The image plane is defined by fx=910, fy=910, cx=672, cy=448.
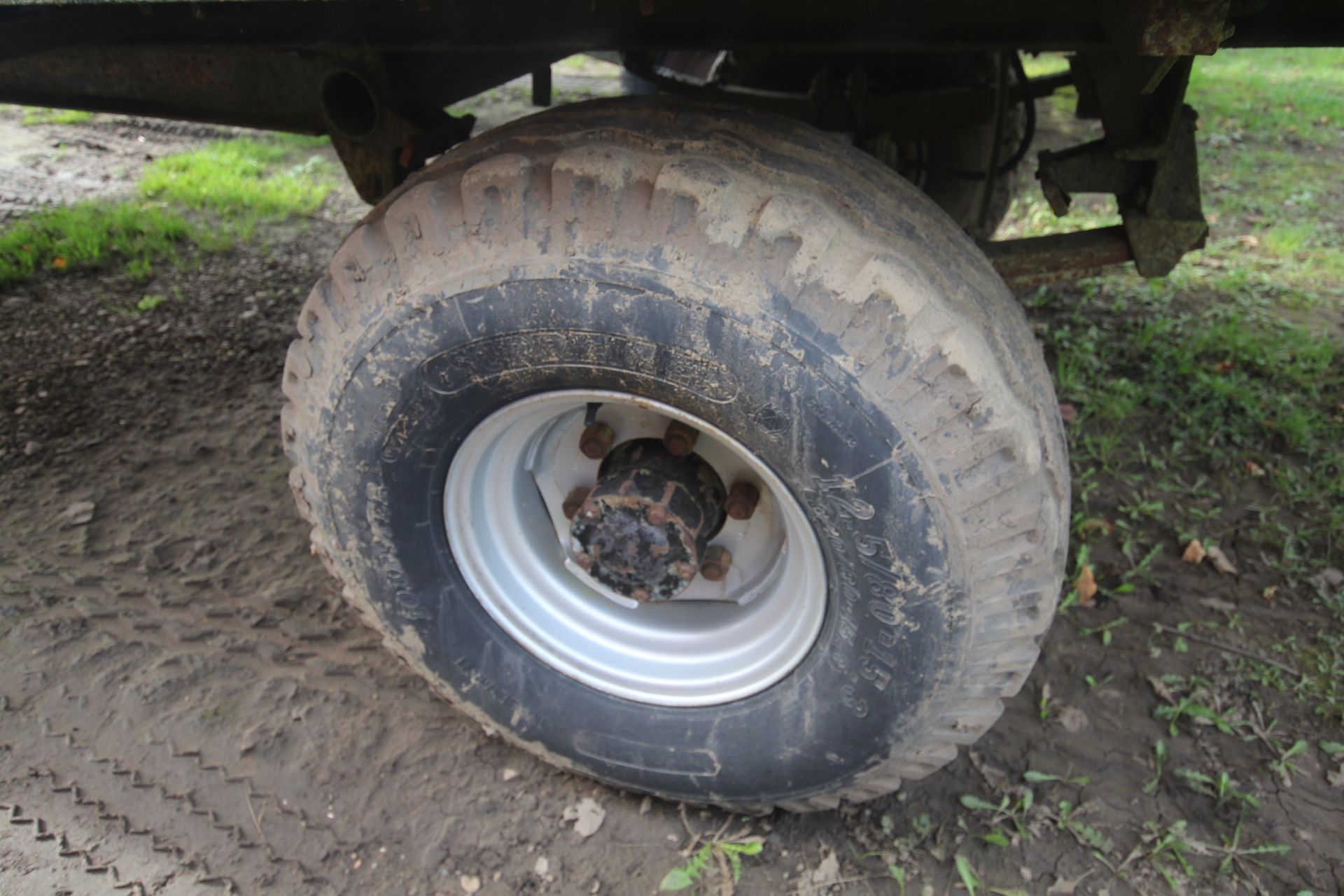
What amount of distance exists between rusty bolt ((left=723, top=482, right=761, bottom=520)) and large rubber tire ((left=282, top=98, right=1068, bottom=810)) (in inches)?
11.1

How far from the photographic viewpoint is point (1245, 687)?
7.52ft

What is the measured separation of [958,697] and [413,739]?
123cm

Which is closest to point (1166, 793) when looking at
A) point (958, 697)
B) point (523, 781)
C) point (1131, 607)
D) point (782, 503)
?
point (1131, 607)

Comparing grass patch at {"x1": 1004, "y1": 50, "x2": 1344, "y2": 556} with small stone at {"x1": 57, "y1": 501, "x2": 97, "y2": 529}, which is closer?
small stone at {"x1": 57, "y1": 501, "x2": 97, "y2": 529}

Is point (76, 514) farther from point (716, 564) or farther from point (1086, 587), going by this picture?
point (1086, 587)

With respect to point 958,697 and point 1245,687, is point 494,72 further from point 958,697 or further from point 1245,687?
point 1245,687

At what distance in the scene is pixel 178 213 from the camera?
15.3 feet

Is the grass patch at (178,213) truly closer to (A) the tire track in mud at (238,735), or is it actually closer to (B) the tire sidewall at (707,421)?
(A) the tire track in mud at (238,735)

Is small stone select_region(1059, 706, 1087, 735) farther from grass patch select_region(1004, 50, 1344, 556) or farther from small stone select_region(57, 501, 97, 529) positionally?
small stone select_region(57, 501, 97, 529)

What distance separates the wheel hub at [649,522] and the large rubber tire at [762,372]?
0.27m

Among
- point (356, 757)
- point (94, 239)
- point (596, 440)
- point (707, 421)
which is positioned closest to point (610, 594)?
point (596, 440)

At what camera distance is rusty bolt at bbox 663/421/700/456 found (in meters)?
1.81

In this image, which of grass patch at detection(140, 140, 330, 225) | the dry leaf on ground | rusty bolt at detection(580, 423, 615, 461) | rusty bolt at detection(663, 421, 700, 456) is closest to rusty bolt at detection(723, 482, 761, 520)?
Result: rusty bolt at detection(663, 421, 700, 456)

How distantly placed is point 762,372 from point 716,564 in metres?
0.62
